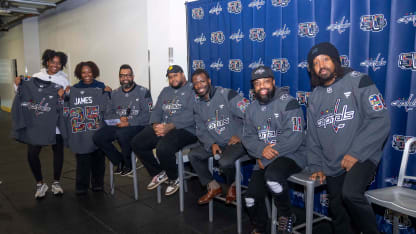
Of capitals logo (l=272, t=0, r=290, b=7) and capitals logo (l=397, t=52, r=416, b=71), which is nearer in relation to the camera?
capitals logo (l=397, t=52, r=416, b=71)

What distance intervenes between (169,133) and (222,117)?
0.60 m

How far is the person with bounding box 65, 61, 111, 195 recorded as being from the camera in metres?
3.58

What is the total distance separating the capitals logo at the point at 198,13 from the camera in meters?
3.88

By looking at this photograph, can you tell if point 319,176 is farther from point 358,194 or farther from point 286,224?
point 286,224

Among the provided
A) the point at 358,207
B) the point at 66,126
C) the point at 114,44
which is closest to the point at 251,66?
the point at 358,207

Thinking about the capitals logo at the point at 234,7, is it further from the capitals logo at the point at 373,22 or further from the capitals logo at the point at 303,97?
the capitals logo at the point at 373,22

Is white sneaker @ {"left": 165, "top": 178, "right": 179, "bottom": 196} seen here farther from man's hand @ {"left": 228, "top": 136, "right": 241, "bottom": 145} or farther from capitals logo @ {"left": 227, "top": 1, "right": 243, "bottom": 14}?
capitals logo @ {"left": 227, "top": 1, "right": 243, "bottom": 14}

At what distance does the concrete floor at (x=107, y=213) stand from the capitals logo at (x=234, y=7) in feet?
6.73

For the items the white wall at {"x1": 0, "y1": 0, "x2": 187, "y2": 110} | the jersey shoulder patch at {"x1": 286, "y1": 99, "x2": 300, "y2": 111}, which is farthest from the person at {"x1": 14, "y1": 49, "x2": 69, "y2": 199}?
the jersey shoulder patch at {"x1": 286, "y1": 99, "x2": 300, "y2": 111}

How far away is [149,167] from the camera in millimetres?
3295

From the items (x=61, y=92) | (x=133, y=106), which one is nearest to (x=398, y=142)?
(x=133, y=106)

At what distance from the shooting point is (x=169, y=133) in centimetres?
319

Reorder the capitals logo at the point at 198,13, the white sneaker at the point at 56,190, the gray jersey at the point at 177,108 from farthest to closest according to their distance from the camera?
1. the capitals logo at the point at 198,13
2. the white sneaker at the point at 56,190
3. the gray jersey at the point at 177,108

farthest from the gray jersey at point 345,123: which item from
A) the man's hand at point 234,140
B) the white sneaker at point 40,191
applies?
the white sneaker at point 40,191
